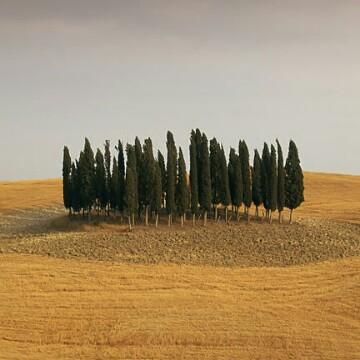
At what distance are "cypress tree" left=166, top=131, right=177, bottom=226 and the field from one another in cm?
389

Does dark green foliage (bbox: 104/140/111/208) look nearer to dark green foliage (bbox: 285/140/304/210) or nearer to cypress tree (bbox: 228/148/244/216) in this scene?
cypress tree (bbox: 228/148/244/216)

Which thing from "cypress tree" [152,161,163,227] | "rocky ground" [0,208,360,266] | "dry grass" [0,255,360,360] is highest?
"cypress tree" [152,161,163,227]

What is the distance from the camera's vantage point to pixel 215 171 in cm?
5416

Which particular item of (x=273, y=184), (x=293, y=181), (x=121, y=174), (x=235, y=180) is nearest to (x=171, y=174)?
(x=121, y=174)

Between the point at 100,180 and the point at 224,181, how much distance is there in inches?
533

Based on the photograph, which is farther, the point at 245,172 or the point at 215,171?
the point at 245,172

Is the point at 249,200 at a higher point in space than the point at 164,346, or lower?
higher

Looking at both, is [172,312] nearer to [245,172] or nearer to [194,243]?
[194,243]

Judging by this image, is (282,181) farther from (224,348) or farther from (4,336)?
(4,336)

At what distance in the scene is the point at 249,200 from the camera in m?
54.3

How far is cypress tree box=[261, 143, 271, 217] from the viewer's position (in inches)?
2140

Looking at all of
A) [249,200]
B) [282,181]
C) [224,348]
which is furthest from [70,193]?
[224,348]

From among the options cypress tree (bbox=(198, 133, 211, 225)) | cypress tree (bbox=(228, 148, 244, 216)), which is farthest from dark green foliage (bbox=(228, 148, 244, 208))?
cypress tree (bbox=(198, 133, 211, 225))

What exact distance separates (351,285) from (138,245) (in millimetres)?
17595
